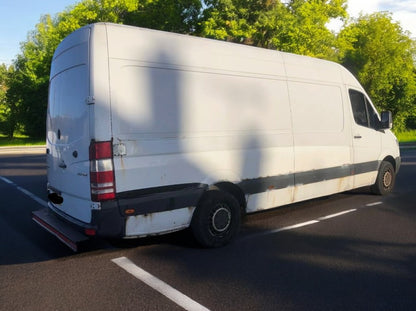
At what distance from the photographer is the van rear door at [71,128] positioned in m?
4.15

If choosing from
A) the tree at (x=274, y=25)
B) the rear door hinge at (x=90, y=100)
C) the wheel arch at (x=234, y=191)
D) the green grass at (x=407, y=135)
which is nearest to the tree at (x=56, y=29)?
the tree at (x=274, y=25)

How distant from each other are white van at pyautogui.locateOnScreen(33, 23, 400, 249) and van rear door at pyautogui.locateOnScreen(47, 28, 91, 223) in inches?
0.5

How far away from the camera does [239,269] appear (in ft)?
13.8

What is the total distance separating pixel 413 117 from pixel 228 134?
43.5 metres

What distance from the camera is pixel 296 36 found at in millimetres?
22469

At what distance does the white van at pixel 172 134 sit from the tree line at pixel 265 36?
18.1 meters

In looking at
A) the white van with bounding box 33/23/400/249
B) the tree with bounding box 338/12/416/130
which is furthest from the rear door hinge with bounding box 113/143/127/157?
the tree with bounding box 338/12/416/130

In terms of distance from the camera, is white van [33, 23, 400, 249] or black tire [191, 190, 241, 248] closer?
white van [33, 23, 400, 249]

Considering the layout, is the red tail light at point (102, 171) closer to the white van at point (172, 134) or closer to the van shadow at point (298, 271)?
the white van at point (172, 134)

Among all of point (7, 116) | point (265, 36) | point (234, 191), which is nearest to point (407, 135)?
point (265, 36)

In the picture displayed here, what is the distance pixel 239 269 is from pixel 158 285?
2.88ft

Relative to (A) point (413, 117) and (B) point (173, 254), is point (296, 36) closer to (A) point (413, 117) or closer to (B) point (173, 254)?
(B) point (173, 254)

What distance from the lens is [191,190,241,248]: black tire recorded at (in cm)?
472

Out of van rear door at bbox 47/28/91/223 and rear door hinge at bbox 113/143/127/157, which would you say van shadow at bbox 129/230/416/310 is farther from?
rear door hinge at bbox 113/143/127/157
